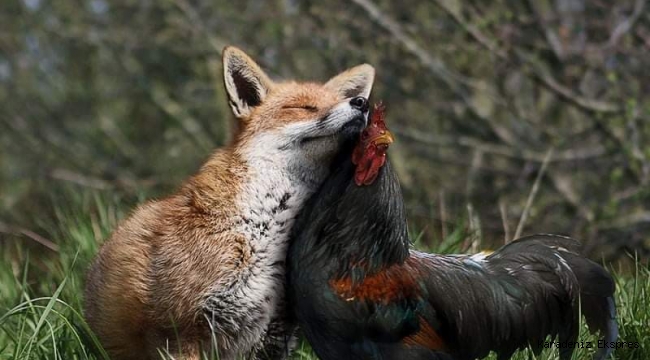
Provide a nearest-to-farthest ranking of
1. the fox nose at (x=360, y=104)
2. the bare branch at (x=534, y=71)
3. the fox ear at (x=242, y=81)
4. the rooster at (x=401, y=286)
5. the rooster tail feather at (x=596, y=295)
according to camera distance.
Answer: the rooster at (x=401, y=286) < the fox nose at (x=360, y=104) < the rooster tail feather at (x=596, y=295) < the fox ear at (x=242, y=81) < the bare branch at (x=534, y=71)

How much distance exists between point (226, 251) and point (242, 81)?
0.94 m

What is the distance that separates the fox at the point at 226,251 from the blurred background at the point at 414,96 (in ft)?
1.58

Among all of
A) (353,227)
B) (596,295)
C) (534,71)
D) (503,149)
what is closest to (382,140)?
(353,227)

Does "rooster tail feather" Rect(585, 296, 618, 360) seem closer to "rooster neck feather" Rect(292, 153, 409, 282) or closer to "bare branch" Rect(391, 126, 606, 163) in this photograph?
"rooster neck feather" Rect(292, 153, 409, 282)

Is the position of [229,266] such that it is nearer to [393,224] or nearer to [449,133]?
[393,224]

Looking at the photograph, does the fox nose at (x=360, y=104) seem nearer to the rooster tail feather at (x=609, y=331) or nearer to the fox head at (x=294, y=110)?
the fox head at (x=294, y=110)

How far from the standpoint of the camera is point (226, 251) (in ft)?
13.6

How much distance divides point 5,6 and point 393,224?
36.0 feet

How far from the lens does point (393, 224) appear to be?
4.30m

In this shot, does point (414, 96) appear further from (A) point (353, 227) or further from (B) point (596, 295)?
(A) point (353, 227)

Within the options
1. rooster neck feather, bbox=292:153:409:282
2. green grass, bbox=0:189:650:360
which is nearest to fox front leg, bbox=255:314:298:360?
rooster neck feather, bbox=292:153:409:282

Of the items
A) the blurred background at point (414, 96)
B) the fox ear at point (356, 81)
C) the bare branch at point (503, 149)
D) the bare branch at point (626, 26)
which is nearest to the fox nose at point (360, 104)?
the fox ear at point (356, 81)

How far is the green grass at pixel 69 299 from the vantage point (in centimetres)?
474

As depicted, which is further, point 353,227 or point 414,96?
point 414,96
